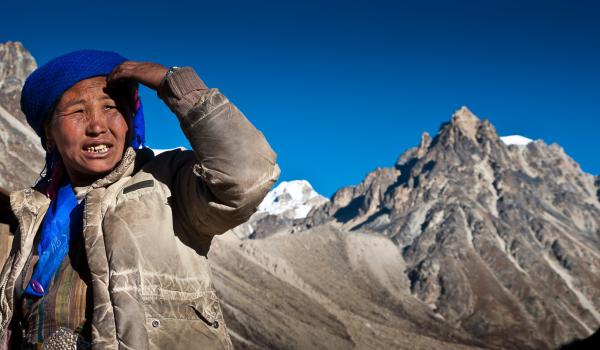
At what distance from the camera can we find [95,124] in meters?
2.54

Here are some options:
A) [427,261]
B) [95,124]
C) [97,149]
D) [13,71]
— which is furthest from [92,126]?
[13,71]

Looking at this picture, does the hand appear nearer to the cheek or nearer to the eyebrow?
the eyebrow

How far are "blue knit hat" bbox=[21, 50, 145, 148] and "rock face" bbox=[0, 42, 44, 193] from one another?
56.3 meters

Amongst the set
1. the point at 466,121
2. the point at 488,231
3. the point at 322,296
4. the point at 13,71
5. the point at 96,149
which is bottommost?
the point at 96,149

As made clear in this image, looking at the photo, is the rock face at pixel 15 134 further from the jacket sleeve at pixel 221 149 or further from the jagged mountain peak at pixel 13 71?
the jacket sleeve at pixel 221 149

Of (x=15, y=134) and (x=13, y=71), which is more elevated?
(x=13, y=71)

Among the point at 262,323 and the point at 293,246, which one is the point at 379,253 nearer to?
the point at 293,246

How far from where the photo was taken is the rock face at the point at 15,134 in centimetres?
6988

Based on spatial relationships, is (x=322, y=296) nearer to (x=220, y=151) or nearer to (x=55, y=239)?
(x=55, y=239)

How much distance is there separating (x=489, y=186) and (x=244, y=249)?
99.4 meters

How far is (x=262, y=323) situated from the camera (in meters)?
51.6

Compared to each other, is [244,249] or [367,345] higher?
[244,249]

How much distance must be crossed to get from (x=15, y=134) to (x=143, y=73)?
88138 mm

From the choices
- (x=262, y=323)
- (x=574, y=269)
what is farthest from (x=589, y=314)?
(x=262, y=323)
